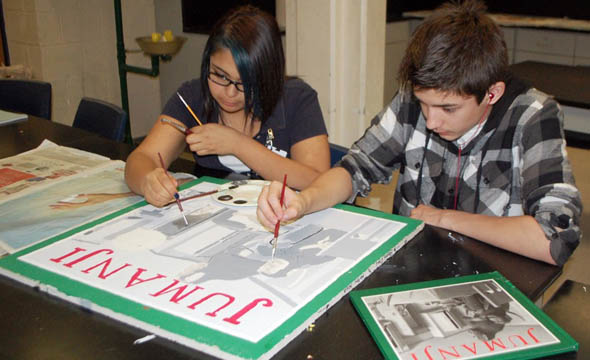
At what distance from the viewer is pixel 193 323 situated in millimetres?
815

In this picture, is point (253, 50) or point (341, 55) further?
point (341, 55)

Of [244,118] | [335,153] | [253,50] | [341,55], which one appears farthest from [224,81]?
[341,55]

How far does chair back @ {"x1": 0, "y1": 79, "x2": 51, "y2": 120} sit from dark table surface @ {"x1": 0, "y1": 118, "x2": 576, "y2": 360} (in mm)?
1599

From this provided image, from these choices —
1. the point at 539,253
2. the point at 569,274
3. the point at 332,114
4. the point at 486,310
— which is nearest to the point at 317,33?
the point at 332,114

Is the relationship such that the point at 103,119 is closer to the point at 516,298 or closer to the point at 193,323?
the point at 193,323

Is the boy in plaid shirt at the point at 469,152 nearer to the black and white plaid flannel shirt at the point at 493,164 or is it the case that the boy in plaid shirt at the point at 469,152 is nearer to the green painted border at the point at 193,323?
the black and white plaid flannel shirt at the point at 493,164

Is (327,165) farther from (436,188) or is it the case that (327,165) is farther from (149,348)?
(149,348)

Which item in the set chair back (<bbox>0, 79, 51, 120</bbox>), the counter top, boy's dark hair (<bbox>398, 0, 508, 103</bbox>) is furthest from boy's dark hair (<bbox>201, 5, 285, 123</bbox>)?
the counter top

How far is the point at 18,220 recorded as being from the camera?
1227 mm

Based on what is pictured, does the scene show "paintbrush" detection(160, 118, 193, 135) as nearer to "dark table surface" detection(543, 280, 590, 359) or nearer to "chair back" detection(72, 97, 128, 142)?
"chair back" detection(72, 97, 128, 142)

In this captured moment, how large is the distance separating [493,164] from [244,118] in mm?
728

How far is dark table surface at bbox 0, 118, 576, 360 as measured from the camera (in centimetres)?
78

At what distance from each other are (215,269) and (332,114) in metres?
1.66

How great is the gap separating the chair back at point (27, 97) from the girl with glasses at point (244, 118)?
3.36ft
